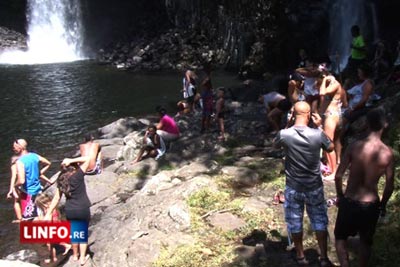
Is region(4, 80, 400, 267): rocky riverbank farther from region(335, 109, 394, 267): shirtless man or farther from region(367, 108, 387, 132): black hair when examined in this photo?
region(367, 108, 387, 132): black hair

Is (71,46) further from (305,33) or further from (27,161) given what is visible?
(27,161)

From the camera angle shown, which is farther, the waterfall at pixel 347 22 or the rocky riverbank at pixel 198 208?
the waterfall at pixel 347 22

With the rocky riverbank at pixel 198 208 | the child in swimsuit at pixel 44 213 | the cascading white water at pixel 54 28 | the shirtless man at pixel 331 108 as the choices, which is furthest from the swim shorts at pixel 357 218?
the cascading white water at pixel 54 28

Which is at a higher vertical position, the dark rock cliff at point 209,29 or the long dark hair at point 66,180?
the dark rock cliff at point 209,29

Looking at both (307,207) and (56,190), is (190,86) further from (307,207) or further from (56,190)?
(307,207)

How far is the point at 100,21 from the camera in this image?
4459 centimetres

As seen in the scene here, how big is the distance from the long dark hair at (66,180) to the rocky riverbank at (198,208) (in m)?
1.08

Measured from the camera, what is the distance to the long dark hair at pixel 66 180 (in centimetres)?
713

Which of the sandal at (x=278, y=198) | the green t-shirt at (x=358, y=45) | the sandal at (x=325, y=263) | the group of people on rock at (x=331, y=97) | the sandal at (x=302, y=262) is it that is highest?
the green t-shirt at (x=358, y=45)

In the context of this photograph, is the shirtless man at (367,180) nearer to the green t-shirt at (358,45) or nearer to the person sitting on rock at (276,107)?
the person sitting on rock at (276,107)

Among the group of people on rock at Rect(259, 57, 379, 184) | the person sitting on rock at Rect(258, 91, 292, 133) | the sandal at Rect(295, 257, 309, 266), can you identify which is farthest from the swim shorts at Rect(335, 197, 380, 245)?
the person sitting on rock at Rect(258, 91, 292, 133)

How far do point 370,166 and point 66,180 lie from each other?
4.30 metres

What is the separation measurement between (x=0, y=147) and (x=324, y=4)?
1805 cm

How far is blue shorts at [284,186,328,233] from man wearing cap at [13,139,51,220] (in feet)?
17.3
